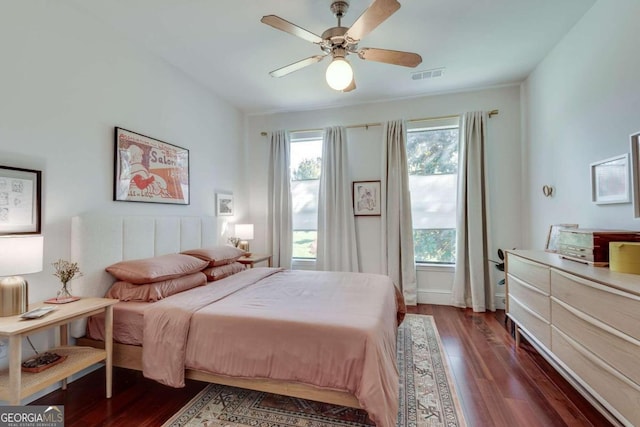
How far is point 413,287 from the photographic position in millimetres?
4102

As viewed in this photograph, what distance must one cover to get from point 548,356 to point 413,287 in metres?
1.92

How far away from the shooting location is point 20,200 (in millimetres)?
1941

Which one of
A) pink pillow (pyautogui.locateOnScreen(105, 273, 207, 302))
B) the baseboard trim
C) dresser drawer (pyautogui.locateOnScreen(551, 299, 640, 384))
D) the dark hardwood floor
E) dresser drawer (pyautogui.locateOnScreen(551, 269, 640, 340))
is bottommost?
the dark hardwood floor

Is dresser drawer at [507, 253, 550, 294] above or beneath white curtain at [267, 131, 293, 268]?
beneath

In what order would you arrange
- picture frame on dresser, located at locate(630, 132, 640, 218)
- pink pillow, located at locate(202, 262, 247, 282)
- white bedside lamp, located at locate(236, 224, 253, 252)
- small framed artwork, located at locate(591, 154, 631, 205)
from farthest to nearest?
white bedside lamp, located at locate(236, 224, 253, 252) < pink pillow, located at locate(202, 262, 247, 282) < small framed artwork, located at locate(591, 154, 631, 205) < picture frame on dresser, located at locate(630, 132, 640, 218)

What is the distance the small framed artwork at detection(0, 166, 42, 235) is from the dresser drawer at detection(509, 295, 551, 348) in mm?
3756

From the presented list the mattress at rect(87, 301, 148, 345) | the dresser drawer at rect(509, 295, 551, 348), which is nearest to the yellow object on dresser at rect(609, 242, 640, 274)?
the dresser drawer at rect(509, 295, 551, 348)

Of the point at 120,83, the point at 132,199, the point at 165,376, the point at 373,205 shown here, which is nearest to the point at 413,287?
the point at 373,205

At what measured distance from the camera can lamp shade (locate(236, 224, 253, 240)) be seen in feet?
13.9

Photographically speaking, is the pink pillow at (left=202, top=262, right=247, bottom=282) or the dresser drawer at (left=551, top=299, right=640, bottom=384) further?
the pink pillow at (left=202, top=262, right=247, bottom=282)

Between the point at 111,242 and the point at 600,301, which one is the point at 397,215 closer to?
the point at 600,301

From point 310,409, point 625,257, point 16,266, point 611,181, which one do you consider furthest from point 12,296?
point 611,181

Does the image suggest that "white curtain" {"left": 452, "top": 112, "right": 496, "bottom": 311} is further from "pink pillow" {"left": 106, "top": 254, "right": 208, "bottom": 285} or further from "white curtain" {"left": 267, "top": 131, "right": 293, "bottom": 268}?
"pink pillow" {"left": 106, "top": 254, "right": 208, "bottom": 285}
